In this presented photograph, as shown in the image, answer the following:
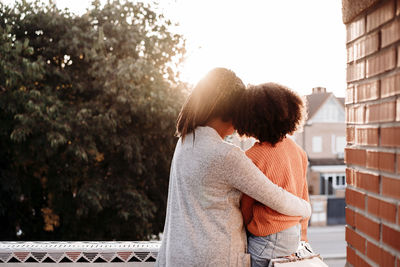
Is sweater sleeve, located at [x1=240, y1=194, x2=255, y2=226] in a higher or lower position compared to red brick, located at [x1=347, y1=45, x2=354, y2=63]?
lower

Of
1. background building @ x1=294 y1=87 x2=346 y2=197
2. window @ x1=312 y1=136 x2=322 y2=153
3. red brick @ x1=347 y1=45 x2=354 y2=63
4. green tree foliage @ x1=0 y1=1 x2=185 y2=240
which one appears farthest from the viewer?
window @ x1=312 y1=136 x2=322 y2=153

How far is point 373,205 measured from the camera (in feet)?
4.25

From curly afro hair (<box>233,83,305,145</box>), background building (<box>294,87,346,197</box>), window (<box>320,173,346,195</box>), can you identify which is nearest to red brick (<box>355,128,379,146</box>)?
curly afro hair (<box>233,83,305,145</box>)

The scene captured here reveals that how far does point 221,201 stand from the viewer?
150 centimetres

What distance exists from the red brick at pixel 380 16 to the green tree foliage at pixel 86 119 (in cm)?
637

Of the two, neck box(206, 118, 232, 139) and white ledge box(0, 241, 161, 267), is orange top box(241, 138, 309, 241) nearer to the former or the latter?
neck box(206, 118, 232, 139)

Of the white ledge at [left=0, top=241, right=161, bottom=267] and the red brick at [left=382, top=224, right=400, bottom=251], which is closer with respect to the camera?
the red brick at [left=382, top=224, right=400, bottom=251]

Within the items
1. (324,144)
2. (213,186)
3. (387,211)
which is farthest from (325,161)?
(387,211)

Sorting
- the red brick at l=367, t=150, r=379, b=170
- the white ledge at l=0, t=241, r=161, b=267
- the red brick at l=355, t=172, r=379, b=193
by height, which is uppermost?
→ the red brick at l=367, t=150, r=379, b=170

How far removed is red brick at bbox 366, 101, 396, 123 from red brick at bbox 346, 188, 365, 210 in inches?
10.9

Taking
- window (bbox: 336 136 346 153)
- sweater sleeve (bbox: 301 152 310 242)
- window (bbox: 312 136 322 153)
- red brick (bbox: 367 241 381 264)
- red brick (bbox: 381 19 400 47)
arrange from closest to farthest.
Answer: red brick (bbox: 381 19 400 47) → red brick (bbox: 367 241 381 264) → sweater sleeve (bbox: 301 152 310 242) → window (bbox: 312 136 322 153) → window (bbox: 336 136 346 153)

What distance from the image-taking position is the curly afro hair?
1.51m

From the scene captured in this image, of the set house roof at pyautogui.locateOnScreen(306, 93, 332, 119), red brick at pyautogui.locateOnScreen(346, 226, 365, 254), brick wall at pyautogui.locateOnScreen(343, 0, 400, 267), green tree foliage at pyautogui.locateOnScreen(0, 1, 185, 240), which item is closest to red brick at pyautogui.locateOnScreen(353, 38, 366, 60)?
brick wall at pyautogui.locateOnScreen(343, 0, 400, 267)

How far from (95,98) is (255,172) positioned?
7481mm
